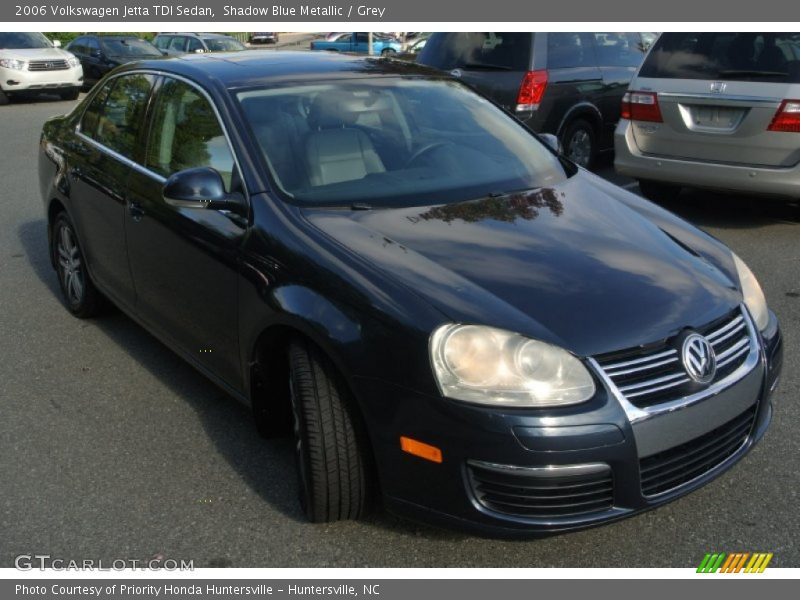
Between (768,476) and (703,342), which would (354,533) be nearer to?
(703,342)

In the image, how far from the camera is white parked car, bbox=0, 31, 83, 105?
18109 mm

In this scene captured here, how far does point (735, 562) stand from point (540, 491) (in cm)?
84

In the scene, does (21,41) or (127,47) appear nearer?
(21,41)

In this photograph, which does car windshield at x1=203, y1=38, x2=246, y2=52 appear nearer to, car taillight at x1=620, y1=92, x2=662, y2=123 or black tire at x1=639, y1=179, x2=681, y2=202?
black tire at x1=639, y1=179, x2=681, y2=202

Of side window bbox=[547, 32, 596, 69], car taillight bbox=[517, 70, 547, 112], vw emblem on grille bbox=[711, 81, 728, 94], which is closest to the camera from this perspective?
vw emblem on grille bbox=[711, 81, 728, 94]

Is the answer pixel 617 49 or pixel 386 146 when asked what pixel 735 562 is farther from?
pixel 617 49

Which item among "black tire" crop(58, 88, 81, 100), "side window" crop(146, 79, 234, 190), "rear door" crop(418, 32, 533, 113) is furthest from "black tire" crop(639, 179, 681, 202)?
"black tire" crop(58, 88, 81, 100)

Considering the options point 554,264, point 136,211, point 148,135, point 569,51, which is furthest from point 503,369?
point 569,51

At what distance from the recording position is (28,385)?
4.54 metres

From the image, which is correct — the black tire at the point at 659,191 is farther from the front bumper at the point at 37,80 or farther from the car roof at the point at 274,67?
the front bumper at the point at 37,80

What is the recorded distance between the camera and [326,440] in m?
2.97

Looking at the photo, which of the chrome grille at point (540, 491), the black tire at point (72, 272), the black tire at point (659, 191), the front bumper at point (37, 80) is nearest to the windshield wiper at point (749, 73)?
the black tire at point (659, 191)

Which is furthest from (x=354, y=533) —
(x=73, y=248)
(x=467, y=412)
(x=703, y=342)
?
(x=73, y=248)

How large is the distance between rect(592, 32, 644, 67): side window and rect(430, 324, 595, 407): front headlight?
7.38m
